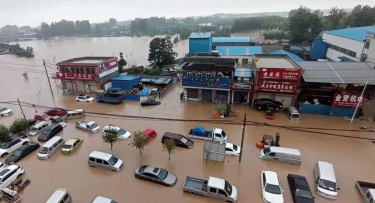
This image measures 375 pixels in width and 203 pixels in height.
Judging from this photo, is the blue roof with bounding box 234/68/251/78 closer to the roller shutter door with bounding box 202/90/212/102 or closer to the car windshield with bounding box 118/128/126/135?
the roller shutter door with bounding box 202/90/212/102

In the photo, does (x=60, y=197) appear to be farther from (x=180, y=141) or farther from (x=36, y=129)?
(x=36, y=129)

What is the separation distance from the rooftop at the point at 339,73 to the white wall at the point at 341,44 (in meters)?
11.2

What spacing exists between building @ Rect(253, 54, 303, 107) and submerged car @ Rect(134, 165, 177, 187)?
13626 mm

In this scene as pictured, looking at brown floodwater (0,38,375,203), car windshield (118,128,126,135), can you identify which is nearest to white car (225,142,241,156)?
brown floodwater (0,38,375,203)

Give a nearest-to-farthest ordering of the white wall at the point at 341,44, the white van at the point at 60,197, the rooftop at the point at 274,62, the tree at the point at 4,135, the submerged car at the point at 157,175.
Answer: the white van at the point at 60,197, the submerged car at the point at 157,175, the tree at the point at 4,135, the rooftop at the point at 274,62, the white wall at the point at 341,44

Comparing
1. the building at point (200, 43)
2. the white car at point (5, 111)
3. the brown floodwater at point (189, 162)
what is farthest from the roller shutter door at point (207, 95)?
the white car at point (5, 111)

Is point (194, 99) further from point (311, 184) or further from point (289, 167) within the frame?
point (311, 184)

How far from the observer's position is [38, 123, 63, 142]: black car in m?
17.5

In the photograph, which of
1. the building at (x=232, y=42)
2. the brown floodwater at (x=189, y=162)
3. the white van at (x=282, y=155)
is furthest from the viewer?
the building at (x=232, y=42)

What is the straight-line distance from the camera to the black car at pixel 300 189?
10993 millimetres

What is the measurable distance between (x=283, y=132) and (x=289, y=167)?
15.5 ft

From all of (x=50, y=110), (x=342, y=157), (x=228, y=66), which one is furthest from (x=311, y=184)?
(x=50, y=110)

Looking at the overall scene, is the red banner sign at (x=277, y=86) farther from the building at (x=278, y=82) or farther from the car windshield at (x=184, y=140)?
the car windshield at (x=184, y=140)

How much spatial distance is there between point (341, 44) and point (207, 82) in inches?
1067
